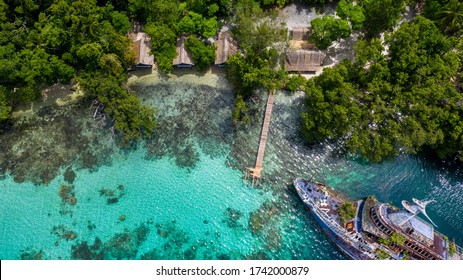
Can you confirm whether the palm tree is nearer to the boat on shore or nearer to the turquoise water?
the turquoise water

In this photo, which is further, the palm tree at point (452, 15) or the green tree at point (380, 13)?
the green tree at point (380, 13)

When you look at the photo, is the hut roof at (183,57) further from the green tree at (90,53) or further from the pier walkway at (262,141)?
the pier walkway at (262,141)

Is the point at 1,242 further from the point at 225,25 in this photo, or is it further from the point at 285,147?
the point at 225,25

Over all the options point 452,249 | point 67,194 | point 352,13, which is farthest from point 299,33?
point 67,194

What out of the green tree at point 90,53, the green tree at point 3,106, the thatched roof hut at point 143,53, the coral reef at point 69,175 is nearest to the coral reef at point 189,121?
the thatched roof hut at point 143,53

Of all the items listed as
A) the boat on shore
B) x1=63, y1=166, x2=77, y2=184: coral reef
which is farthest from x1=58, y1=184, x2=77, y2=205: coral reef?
the boat on shore
